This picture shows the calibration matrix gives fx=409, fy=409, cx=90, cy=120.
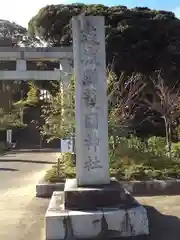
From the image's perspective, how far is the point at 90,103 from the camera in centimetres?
635

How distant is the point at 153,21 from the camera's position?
30.9m

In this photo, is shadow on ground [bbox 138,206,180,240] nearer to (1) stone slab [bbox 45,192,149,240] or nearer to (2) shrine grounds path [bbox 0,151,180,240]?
(2) shrine grounds path [bbox 0,151,180,240]

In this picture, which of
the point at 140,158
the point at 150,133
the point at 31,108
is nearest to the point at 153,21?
the point at 150,133

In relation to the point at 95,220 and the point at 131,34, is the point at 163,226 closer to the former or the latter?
the point at 95,220

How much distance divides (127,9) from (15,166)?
18955mm

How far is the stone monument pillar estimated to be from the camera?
247 inches

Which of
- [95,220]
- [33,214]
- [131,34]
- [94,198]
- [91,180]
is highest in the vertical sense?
[131,34]

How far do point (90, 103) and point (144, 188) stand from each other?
12.9 ft

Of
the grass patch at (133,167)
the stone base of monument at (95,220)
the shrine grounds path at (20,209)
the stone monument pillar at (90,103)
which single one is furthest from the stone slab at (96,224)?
the grass patch at (133,167)

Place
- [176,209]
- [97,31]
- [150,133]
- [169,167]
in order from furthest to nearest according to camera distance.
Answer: [150,133] < [169,167] < [176,209] < [97,31]

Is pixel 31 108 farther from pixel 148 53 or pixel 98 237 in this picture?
pixel 98 237

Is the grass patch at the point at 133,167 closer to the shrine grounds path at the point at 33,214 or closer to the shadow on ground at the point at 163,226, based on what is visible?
the shrine grounds path at the point at 33,214

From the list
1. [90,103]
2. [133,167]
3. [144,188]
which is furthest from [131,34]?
[90,103]

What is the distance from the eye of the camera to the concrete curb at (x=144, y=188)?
9484mm
